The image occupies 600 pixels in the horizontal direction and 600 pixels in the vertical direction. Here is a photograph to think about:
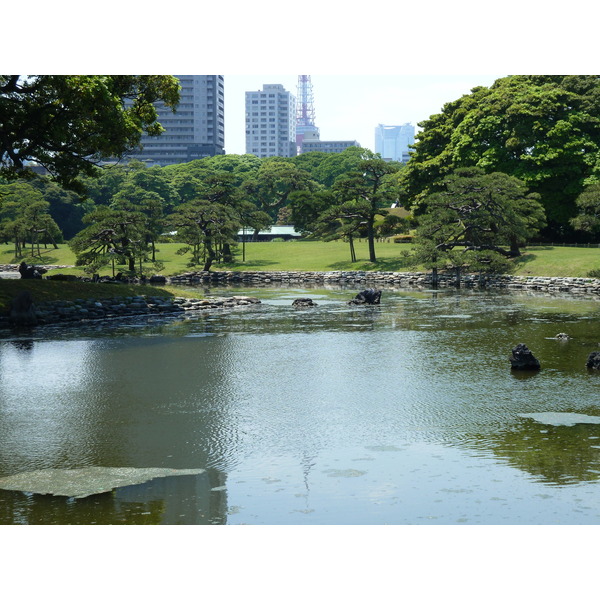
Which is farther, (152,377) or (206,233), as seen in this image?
(206,233)

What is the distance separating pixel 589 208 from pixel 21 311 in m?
35.4

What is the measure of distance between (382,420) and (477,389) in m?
3.10

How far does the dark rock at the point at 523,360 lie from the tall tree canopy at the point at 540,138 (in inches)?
1357

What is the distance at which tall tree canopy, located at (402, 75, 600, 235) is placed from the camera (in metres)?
48.2

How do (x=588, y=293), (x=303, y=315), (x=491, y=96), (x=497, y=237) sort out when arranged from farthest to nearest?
(x=491, y=96)
(x=497, y=237)
(x=588, y=293)
(x=303, y=315)

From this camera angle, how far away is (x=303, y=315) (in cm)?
2919

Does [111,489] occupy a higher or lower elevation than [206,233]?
lower

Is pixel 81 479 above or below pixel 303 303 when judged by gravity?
below

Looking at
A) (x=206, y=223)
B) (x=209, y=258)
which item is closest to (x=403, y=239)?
(x=209, y=258)

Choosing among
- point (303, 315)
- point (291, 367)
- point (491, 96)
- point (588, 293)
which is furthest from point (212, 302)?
point (491, 96)

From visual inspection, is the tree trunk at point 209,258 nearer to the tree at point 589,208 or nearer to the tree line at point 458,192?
the tree line at point 458,192

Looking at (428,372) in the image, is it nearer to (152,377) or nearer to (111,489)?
(152,377)

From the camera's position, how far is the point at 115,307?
94.4ft

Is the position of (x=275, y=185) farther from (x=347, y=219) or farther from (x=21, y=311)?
(x=21, y=311)
